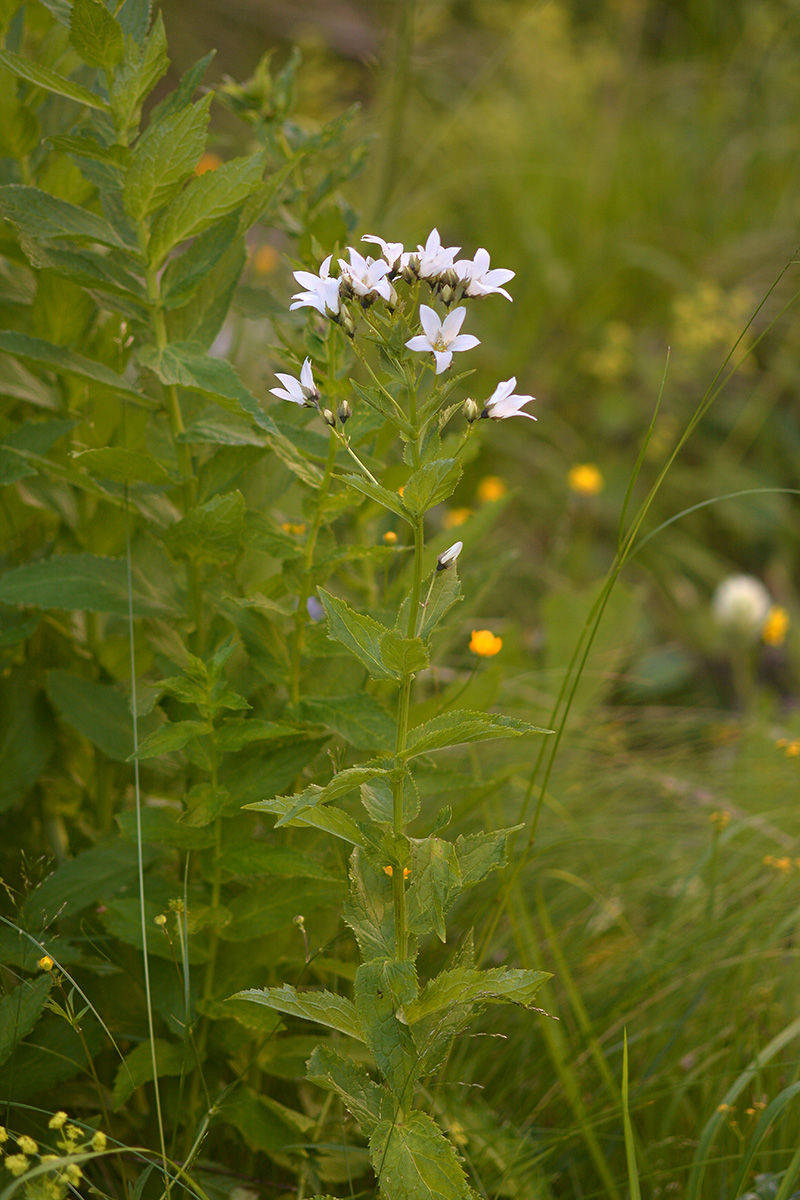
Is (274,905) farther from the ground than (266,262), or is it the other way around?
(266,262)

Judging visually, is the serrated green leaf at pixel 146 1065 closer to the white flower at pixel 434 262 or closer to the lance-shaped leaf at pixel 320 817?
the lance-shaped leaf at pixel 320 817

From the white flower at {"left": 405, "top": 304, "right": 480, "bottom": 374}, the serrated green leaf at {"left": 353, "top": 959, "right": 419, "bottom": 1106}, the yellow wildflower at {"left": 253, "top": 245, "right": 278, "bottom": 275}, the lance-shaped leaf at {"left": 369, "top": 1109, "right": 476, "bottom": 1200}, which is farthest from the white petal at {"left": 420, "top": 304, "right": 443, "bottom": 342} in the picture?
the yellow wildflower at {"left": 253, "top": 245, "right": 278, "bottom": 275}

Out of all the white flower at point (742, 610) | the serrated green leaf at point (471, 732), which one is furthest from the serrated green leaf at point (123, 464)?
the white flower at point (742, 610)

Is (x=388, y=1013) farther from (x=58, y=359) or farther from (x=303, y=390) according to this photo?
(x=58, y=359)

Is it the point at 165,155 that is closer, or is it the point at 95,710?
the point at 165,155

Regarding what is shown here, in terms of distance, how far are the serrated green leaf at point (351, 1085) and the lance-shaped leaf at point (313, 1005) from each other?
0.05 metres

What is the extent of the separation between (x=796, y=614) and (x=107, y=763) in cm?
233

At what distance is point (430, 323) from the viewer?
0.73m

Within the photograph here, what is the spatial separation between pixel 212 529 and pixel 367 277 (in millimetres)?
273

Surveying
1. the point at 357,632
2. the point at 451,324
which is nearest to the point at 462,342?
the point at 451,324

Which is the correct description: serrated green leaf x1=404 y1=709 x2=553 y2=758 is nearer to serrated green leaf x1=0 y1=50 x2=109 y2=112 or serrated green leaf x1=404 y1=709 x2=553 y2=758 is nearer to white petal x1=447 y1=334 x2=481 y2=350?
white petal x1=447 y1=334 x2=481 y2=350

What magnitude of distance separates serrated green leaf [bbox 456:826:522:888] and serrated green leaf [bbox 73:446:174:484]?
1.39ft

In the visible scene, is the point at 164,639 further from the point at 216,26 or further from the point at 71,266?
the point at 216,26

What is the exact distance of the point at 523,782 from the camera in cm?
156
